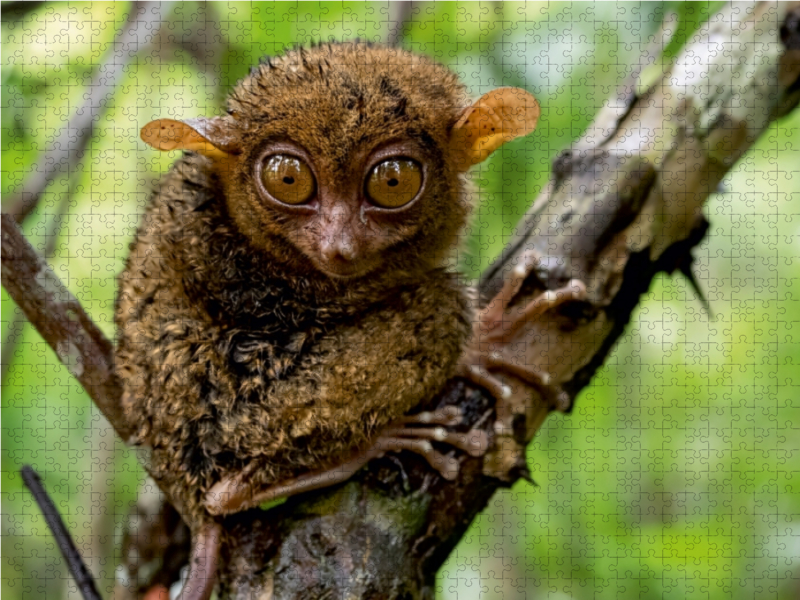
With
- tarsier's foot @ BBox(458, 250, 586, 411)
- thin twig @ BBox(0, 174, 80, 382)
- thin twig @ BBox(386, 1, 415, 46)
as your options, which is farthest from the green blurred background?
tarsier's foot @ BBox(458, 250, 586, 411)

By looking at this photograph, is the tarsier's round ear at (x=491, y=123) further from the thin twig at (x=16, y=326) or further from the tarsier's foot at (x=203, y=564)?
the thin twig at (x=16, y=326)

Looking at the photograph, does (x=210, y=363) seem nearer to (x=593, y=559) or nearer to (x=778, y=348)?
(x=593, y=559)

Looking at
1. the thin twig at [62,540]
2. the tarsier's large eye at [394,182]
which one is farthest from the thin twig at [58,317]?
the tarsier's large eye at [394,182]

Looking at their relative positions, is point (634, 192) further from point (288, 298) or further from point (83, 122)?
point (83, 122)

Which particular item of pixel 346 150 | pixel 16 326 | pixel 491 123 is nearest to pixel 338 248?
pixel 346 150

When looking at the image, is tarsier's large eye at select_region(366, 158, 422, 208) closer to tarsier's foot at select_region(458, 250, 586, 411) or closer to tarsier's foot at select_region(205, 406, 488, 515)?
tarsier's foot at select_region(458, 250, 586, 411)

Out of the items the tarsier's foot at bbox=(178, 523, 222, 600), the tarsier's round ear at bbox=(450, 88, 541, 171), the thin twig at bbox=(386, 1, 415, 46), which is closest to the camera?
the tarsier's foot at bbox=(178, 523, 222, 600)

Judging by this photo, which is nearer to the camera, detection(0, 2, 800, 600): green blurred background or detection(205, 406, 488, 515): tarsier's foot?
detection(205, 406, 488, 515): tarsier's foot
